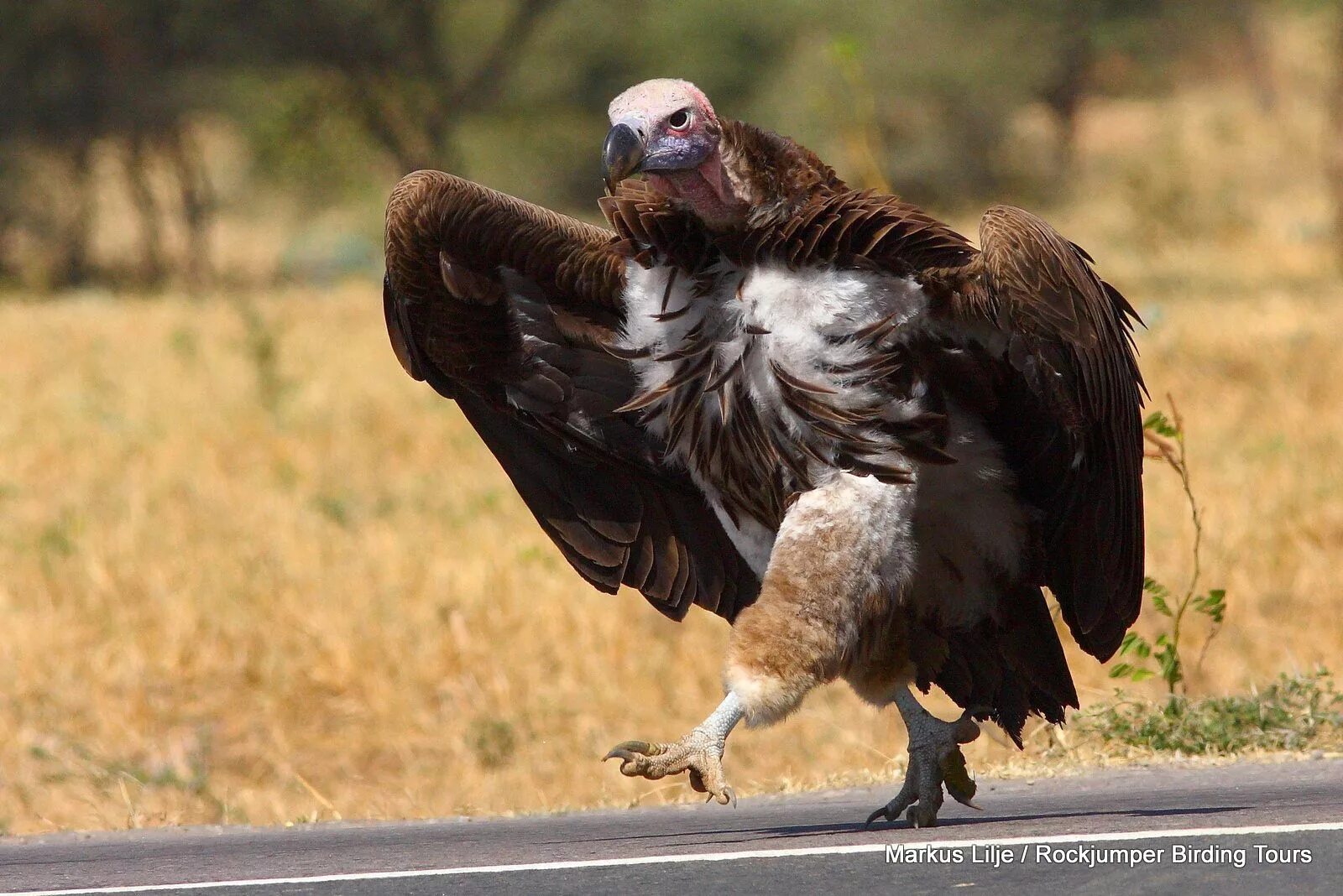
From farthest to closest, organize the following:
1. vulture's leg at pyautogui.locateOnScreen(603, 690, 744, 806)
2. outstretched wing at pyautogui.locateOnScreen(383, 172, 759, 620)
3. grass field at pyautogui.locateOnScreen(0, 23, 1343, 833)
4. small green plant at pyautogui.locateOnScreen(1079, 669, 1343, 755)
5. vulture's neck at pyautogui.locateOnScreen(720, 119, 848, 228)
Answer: grass field at pyautogui.locateOnScreen(0, 23, 1343, 833)
small green plant at pyautogui.locateOnScreen(1079, 669, 1343, 755)
outstretched wing at pyautogui.locateOnScreen(383, 172, 759, 620)
vulture's neck at pyautogui.locateOnScreen(720, 119, 848, 228)
vulture's leg at pyautogui.locateOnScreen(603, 690, 744, 806)

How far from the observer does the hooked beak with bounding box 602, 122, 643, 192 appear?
464 cm

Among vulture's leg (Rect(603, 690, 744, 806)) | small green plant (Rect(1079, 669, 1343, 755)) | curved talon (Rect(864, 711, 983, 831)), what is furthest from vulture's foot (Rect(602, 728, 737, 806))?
small green plant (Rect(1079, 669, 1343, 755))

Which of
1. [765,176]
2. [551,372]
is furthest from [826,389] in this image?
[551,372]

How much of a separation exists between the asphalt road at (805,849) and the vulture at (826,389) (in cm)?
25

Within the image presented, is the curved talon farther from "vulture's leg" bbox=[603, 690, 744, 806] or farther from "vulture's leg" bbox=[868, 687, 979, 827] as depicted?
"vulture's leg" bbox=[603, 690, 744, 806]

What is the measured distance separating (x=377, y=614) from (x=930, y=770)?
4174 mm

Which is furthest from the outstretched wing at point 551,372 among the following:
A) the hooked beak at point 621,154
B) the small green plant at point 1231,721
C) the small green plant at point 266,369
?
the small green plant at point 266,369

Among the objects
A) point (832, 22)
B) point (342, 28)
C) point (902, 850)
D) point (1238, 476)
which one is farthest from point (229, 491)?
point (832, 22)

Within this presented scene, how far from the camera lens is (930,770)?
4844 millimetres

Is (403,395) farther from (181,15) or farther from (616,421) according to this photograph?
(181,15)

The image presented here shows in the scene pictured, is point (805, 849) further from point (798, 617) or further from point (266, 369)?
point (266, 369)

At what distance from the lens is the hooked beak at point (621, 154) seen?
4.64 m

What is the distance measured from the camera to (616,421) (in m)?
5.36

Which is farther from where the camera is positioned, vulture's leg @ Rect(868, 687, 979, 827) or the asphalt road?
vulture's leg @ Rect(868, 687, 979, 827)
